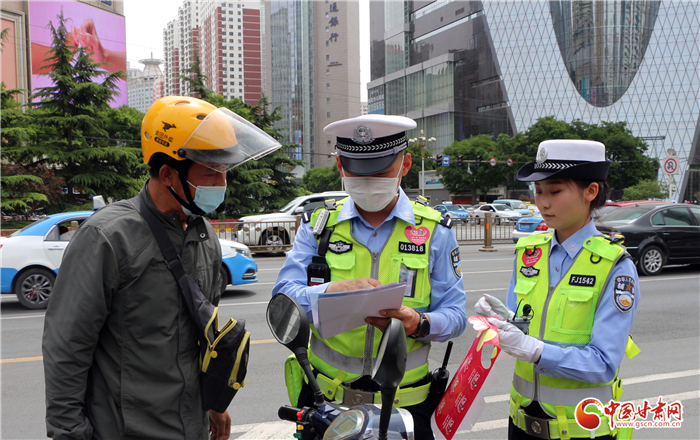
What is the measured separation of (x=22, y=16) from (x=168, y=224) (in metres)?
78.7

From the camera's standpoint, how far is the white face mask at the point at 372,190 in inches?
Result: 87.1

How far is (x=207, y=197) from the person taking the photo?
2.07 m

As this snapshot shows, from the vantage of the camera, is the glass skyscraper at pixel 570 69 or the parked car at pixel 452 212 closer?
the parked car at pixel 452 212

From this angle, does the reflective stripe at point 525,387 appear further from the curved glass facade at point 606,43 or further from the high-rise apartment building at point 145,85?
the high-rise apartment building at point 145,85

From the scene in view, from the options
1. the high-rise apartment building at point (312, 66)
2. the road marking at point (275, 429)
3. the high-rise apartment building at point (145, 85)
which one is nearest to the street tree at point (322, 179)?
the high-rise apartment building at point (312, 66)

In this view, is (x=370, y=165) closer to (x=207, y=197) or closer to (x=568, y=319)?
(x=207, y=197)

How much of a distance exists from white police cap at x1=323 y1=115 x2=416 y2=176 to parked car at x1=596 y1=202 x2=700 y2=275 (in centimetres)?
1078

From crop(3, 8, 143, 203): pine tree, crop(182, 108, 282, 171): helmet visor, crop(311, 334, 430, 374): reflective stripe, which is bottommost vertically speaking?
crop(311, 334, 430, 374): reflective stripe

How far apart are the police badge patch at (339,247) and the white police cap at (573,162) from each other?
0.95 m

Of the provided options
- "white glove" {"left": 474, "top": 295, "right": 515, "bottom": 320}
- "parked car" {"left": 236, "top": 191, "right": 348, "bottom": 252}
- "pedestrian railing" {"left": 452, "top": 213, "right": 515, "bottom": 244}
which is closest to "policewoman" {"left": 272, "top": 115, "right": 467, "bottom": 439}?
"white glove" {"left": 474, "top": 295, "right": 515, "bottom": 320}

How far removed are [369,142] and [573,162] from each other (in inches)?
38.6

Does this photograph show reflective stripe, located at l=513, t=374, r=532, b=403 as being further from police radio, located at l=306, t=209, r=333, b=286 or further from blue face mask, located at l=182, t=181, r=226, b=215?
blue face mask, located at l=182, t=181, r=226, b=215

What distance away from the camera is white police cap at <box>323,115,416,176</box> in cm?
213

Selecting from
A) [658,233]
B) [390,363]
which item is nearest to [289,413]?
[390,363]
